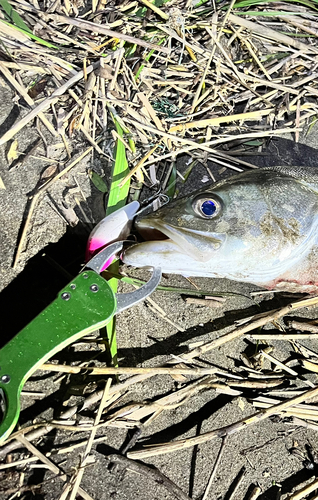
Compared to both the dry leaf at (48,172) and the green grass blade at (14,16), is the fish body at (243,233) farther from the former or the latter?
the green grass blade at (14,16)

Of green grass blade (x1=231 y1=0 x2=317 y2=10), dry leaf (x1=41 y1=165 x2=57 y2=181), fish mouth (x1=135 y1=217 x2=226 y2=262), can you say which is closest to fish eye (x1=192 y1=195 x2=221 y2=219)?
fish mouth (x1=135 y1=217 x2=226 y2=262)

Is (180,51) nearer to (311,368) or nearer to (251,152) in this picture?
(251,152)

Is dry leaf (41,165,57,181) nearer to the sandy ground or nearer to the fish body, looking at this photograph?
the sandy ground

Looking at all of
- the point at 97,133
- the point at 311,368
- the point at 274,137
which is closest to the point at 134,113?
the point at 97,133

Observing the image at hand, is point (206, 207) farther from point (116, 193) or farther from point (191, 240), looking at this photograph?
point (116, 193)

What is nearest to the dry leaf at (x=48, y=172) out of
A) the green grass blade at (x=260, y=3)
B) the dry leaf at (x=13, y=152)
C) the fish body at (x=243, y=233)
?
the dry leaf at (x=13, y=152)

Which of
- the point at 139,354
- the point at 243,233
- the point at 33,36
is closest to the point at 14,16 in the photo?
the point at 33,36
